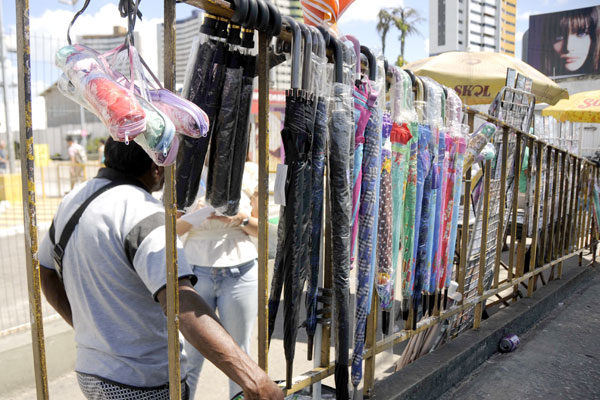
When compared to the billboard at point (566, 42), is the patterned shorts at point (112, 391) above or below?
below

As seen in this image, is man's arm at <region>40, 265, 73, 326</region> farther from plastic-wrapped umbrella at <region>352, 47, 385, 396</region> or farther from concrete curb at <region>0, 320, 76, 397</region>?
concrete curb at <region>0, 320, 76, 397</region>

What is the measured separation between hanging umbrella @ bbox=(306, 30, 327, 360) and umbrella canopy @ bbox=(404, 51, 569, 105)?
5.52 m

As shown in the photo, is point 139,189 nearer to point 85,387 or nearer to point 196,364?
point 85,387

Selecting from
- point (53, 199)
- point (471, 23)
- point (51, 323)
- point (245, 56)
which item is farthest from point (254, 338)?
point (471, 23)

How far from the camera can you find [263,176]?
148 cm

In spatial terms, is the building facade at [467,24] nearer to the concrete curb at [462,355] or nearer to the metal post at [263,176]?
the concrete curb at [462,355]

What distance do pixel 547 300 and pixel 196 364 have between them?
3.48 meters

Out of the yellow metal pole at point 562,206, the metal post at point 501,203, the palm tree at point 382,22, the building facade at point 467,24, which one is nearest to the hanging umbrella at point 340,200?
the metal post at point 501,203

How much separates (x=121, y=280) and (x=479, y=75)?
6.32 metres

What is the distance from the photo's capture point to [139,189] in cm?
148

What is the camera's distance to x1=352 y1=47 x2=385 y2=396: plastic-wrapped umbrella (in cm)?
171

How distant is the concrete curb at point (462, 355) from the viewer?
242 cm

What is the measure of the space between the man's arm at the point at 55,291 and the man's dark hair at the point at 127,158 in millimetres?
486

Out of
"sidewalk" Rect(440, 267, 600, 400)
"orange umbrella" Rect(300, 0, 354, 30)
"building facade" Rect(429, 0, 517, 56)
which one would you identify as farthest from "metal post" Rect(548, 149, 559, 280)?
"building facade" Rect(429, 0, 517, 56)
